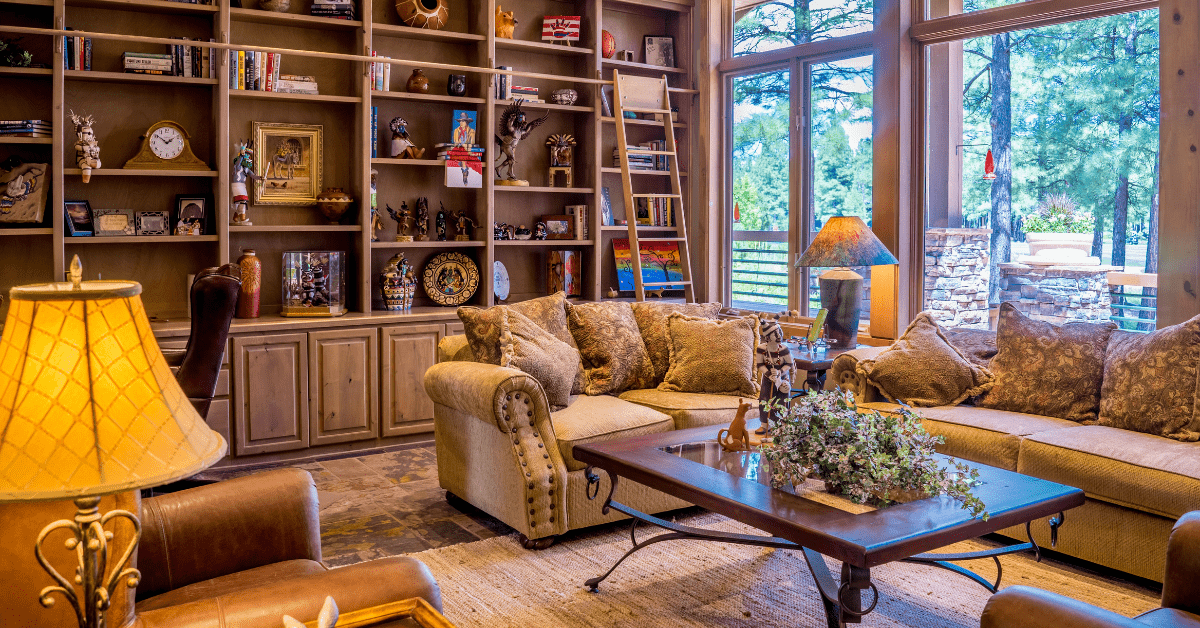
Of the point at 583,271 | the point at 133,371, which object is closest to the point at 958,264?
the point at 583,271

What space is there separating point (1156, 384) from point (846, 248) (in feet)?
5.11

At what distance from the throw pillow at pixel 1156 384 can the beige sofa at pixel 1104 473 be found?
0.07 meters

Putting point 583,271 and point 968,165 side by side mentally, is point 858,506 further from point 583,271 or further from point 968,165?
point 583,271

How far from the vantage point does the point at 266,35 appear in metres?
5.24

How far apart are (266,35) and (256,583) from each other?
4007 mm

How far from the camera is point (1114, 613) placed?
5.64 feet

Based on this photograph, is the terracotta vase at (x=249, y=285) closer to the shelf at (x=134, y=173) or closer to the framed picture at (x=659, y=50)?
the shelf at (x=134, y=173)

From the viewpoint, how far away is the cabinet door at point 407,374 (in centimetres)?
521

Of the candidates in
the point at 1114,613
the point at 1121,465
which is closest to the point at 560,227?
the point at 1121,465

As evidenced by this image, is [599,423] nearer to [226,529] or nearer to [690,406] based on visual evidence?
[690,406]

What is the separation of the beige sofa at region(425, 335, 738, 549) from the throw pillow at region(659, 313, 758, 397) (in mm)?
143

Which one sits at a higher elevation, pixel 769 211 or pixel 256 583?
pixel 769 211

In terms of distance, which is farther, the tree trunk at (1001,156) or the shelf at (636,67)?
the shelf at (636,67)

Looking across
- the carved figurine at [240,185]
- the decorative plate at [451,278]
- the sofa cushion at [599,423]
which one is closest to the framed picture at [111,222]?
the carved figurine at [240,185]
